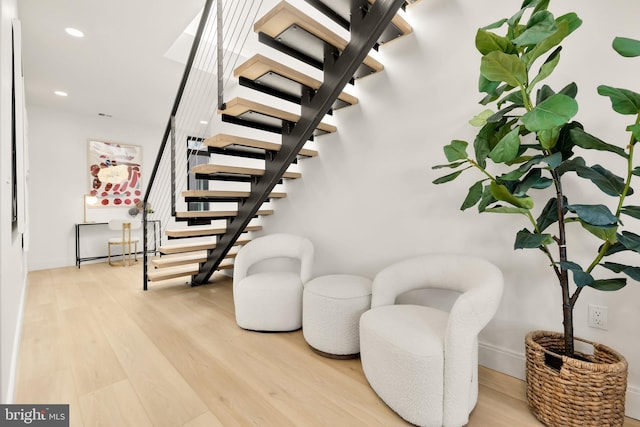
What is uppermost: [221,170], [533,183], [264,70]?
[264,70]

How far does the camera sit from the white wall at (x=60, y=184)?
4.73m

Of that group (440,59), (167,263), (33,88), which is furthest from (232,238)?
(33,88)

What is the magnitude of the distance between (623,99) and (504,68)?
17.4 inches

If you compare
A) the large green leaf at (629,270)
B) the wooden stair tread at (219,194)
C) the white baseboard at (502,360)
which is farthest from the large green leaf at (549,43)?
the wooden stair tread at (219,194)

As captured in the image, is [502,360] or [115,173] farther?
[115,173]

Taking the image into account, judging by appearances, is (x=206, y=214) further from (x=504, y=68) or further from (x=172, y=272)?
(x=504, y=68)

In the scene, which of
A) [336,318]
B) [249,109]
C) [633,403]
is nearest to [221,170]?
[249,109]

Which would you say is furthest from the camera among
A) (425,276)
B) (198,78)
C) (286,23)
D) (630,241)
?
(198,78)

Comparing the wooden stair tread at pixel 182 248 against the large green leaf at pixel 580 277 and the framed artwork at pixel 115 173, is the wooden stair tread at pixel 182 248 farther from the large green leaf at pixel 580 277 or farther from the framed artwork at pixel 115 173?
the large green leaf at pixel 580 277

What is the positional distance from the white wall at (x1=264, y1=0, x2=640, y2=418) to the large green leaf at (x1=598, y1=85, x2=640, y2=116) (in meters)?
0.49

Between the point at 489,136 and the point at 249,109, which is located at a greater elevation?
the point at 249,109

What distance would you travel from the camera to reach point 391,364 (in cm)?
142

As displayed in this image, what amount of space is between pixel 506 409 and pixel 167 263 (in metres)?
3.39

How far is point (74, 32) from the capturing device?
9.32 feet
